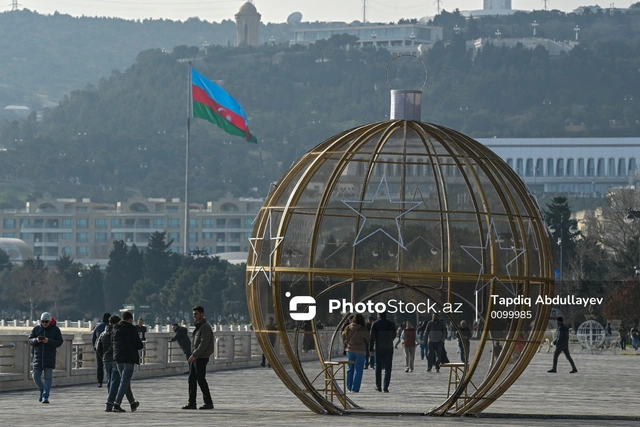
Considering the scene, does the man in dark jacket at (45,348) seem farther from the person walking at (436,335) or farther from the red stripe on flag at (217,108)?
the red stripe on flag at (217,108)

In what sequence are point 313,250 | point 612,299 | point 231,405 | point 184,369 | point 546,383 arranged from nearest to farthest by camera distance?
1. point 313,250
2. point 231,405
3. point 546,383
4. point 184,369
5. point 612,299

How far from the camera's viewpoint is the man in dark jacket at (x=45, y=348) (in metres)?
22.7

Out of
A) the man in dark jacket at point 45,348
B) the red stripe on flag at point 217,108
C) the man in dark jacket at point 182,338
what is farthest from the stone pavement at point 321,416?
the red stripe on flag at point 217,108

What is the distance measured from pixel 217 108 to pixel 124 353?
69.6m

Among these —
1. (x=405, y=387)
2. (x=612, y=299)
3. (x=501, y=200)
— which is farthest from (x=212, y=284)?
(x=501, y=200)

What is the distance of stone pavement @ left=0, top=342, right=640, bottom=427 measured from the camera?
62.6 feet

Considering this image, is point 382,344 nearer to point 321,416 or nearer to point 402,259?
point 402,259

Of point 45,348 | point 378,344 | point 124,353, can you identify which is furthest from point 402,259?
point 45,348

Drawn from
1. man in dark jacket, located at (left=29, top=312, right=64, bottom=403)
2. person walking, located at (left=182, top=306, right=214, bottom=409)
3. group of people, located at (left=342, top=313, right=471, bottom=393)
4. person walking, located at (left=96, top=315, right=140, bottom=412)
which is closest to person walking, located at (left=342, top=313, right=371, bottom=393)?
group of people, located at (left=342, top=313, right=471, bottom=393)

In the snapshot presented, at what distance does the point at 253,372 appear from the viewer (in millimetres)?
34781

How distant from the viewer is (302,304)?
20.0m

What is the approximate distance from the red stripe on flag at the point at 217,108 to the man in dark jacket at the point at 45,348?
213ft

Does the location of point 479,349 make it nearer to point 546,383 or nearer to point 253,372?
point 546,383

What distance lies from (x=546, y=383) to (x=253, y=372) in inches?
279
